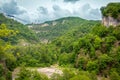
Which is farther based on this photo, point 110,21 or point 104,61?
point 110,21

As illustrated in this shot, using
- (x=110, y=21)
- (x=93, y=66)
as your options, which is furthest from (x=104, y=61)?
(x=110, y=21)

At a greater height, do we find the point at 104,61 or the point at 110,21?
the point at 110,21

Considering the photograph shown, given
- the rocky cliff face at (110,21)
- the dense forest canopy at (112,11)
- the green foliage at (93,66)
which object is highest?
the dense forest canopy at (112,11)

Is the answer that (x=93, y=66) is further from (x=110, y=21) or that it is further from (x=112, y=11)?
(x=112, y=11)

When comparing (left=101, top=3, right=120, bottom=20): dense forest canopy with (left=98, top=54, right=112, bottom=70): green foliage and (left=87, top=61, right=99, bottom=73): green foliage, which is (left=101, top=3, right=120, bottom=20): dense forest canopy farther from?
(left=87, top=61, right=99, bottom=73): green foliage

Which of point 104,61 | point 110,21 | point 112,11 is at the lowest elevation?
point 104,61

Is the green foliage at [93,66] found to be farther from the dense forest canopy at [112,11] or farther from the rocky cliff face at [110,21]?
the dense forest canopy at [112,11]

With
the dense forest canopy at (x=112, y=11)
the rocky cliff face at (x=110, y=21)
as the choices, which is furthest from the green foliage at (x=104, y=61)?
the dense forest canopy at (x=112, y=11)

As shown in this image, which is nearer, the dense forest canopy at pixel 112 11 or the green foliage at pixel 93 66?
the green foliage at pixel 93 66

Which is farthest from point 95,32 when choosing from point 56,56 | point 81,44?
point 56,56

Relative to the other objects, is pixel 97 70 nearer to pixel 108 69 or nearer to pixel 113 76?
pixel 108 69

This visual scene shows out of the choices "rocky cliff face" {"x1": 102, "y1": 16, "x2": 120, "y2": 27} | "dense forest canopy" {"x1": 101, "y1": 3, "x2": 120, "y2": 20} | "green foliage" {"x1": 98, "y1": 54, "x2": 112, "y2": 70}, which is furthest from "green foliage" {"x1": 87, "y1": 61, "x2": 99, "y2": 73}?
"dense forest canopy" {"x1": 101, "y1": 3, "x2": 120, "y2": 20}
